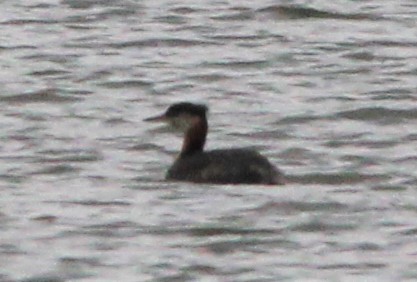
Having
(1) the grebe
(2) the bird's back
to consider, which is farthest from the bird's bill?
(2) the bird's back

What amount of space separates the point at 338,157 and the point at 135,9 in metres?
5.95

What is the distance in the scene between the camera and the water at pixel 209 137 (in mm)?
14633

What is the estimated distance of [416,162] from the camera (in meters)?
17.4

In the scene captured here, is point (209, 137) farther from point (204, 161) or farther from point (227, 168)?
point (227, 168)

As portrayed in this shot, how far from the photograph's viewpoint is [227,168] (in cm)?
1647

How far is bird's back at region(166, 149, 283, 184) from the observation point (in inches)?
643

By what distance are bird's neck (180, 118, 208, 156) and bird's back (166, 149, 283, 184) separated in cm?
21

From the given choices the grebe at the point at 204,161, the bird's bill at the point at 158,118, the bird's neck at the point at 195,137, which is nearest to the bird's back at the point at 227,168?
the grebe at the point at 204,161

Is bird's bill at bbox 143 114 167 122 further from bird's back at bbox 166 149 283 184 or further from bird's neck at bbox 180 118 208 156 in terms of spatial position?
bird's back at bbox 166 149 283 184

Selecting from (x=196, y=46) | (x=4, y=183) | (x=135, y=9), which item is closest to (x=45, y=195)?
(x=4, y=183)

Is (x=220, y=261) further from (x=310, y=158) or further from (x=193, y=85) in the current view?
(x=193, y=85)

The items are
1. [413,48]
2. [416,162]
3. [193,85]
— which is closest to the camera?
[416,162]

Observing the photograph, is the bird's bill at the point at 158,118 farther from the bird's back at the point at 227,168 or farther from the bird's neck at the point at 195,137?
the bird's back at the point at 227,168

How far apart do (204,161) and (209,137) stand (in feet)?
6.08
